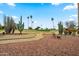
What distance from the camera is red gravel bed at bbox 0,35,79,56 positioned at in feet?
19.3

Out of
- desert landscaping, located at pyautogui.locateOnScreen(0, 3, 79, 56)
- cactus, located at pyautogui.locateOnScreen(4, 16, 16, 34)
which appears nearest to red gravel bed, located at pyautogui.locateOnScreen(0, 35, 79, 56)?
desert landscaping, located at pyautogui.locateOnScreen(0, 3, 79, 56)

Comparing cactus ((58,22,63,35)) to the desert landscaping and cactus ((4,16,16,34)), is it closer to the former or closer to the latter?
the desert landscaping

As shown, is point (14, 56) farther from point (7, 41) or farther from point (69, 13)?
point (69, 13)

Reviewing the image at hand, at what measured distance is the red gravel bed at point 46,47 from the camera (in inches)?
232

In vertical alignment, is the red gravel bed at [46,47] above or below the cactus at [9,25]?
below

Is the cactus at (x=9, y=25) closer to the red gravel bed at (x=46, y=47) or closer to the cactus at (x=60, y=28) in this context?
the red gravel bed at (x=46, y=47)

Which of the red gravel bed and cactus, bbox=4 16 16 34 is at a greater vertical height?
cactus, bbox=4 16 16 34

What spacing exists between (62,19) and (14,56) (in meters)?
0.84

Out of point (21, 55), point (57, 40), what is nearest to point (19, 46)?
point (21, 55)

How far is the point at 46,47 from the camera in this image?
5934mm

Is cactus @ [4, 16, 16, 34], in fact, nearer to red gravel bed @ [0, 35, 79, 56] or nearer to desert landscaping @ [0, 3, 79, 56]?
desert landscaping @ [0, 3, 79, 56]

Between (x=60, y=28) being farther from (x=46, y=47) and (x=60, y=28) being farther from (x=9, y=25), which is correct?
(x=9, y=25)

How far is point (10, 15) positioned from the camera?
19.4ft

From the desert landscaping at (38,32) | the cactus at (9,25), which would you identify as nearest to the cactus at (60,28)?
the desert landscaping at (38,32)
